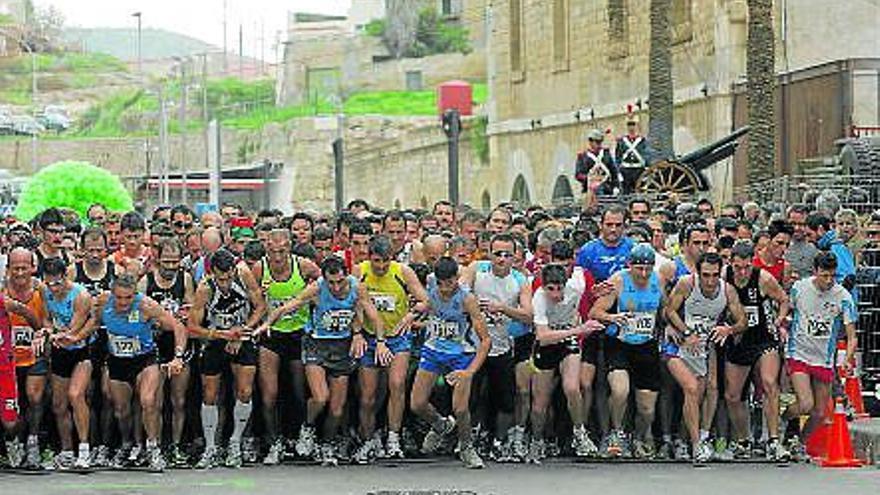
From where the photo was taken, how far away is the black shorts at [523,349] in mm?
15469

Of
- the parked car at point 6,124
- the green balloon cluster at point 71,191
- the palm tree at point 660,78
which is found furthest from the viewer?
the parked car at point 6,124

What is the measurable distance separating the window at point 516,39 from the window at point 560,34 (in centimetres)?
378

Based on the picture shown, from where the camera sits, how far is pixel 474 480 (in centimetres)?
1437

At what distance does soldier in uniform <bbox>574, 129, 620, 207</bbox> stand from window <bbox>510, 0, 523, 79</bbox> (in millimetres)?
31295

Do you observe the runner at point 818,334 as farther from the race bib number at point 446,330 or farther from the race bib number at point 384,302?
the race bib number at point 384,302

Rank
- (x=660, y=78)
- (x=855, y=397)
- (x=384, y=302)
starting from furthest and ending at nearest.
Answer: (x=660, y=78) → (x=855, y=397) → (x=384, y=302)

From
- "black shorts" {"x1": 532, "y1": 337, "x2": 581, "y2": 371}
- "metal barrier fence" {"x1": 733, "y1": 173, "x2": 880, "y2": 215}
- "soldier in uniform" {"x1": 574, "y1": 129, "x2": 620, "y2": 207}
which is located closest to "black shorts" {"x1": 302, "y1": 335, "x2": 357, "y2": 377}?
"black shorts" {"x1": 532, "y1": 337, "x2": 581, "y2": 371}

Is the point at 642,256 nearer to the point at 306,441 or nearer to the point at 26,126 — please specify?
the point at 306,441

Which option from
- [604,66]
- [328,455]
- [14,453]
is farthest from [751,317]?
[604,66]

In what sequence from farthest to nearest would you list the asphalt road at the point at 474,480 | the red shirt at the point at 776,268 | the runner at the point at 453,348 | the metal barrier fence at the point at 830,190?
1. the metal barrier fence at the point at 830,190
2. the red shirt at the point at 776,268
3. the runner at the point at 453,348
4. the asphalt road at the point at 474,480

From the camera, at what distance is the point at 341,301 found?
15156mm

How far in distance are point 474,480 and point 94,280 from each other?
353 cm

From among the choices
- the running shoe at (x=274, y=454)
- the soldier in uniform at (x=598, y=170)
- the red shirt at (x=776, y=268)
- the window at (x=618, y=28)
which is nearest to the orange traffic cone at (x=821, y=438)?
the red shirt at (x=776, y=268)

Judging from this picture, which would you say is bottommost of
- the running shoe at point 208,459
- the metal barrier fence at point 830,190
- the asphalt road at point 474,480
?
the asphalt road at point 474,480
